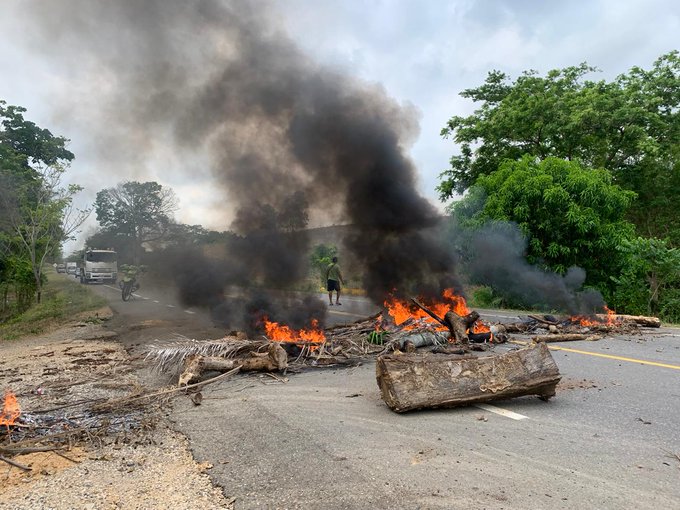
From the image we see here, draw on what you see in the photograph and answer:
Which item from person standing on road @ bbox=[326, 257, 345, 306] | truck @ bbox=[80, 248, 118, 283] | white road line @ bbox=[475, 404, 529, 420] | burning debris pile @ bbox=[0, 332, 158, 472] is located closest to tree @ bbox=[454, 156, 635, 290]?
person standing on road @ bbox=[326, 257, 345, 306]

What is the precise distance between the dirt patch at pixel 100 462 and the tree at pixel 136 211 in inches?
504

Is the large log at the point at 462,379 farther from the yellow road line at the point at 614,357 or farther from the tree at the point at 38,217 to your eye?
the tree at the point at 38,217

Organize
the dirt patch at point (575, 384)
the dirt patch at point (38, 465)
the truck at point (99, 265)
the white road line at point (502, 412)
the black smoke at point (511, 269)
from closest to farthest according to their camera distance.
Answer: the dirt patch at point (38, 465), the white road line at point (502, 412), the dirt patch at point (575, 384), the black smoke at point (511, 269), the truck at point (99, 265)

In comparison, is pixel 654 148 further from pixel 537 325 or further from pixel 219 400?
pixel 219 400

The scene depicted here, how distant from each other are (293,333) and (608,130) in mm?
15939

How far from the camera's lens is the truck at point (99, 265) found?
31.1 meters

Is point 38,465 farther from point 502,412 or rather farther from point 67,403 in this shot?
point 502,412

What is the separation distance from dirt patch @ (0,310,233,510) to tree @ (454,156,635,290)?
12703 mm

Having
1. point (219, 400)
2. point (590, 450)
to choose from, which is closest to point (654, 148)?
point (590, 450)

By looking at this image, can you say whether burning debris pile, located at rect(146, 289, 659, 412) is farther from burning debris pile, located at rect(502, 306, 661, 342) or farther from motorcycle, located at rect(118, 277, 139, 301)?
motorcycle, located at rect(118, 277, 139, 301)

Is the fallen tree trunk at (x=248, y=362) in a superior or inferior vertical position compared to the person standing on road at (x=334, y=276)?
inferior

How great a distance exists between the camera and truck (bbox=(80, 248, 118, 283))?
Result: 31.1 m

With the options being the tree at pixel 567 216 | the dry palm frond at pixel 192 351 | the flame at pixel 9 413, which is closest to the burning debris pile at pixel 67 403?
the flame at pixel 9 413

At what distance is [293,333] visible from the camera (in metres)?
8.18
